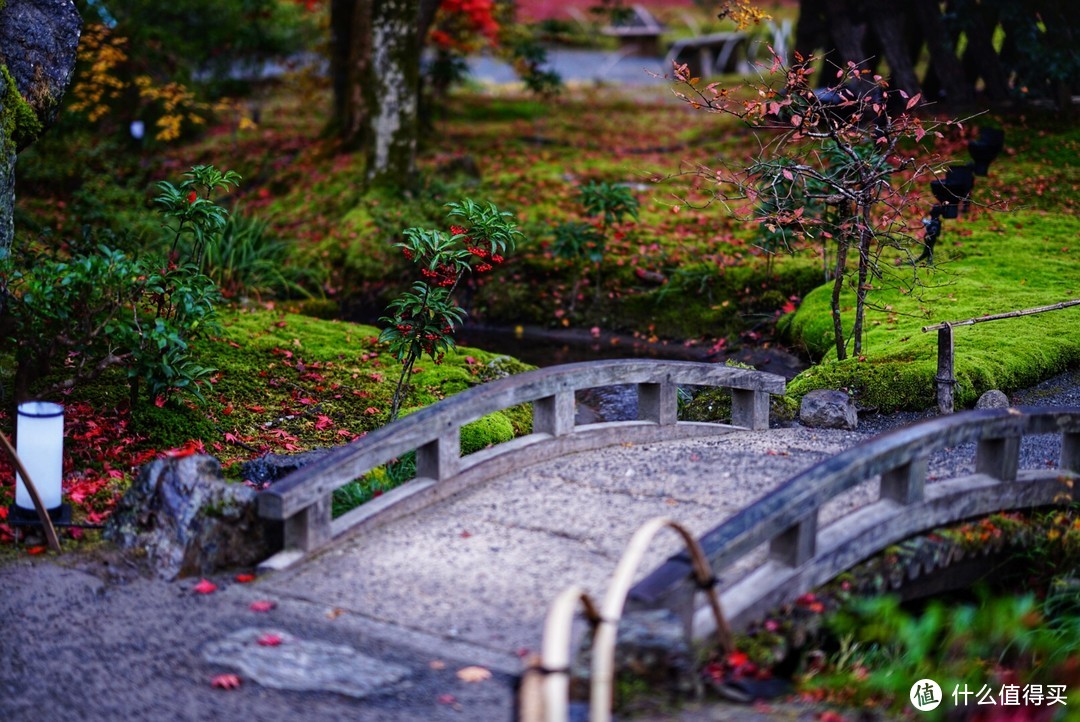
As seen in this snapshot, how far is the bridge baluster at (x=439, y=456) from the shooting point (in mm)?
6828

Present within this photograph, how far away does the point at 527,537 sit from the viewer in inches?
253

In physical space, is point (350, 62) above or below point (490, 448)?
above

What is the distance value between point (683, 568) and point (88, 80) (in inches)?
692

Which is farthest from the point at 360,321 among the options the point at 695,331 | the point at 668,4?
the point at 668,4

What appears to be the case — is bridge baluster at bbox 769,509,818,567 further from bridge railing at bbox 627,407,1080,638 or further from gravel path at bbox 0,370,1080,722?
gravel path at bbox 0,370,1080,722

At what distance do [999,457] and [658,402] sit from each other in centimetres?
251

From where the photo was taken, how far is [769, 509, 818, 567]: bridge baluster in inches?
221

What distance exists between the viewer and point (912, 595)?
22.0 feet

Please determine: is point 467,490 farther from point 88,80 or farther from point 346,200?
point 88,80

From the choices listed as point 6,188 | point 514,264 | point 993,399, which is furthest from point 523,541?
point 514,264

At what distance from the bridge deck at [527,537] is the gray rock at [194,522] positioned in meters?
0.31
